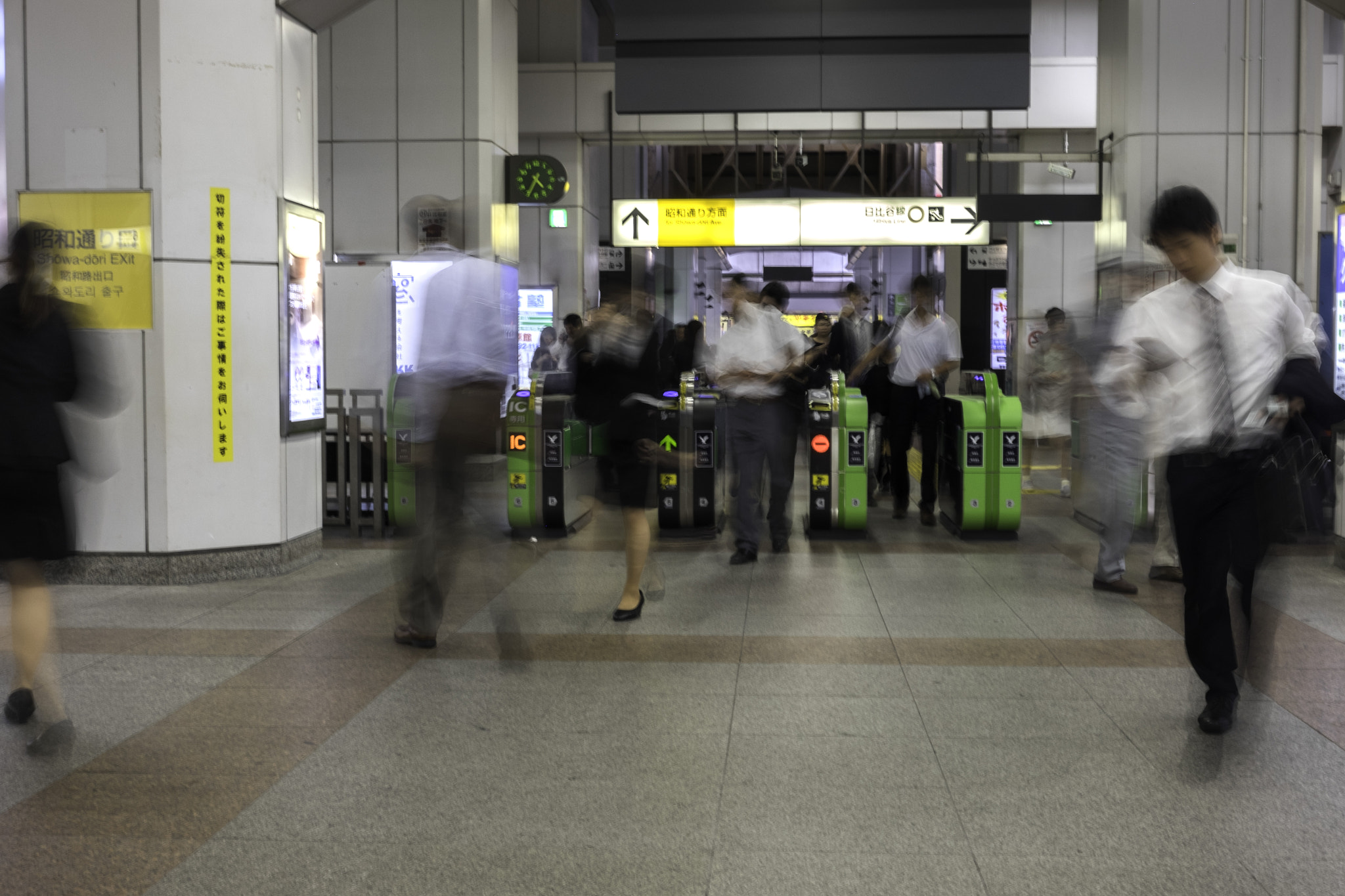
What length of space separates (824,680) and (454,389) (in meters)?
1.96

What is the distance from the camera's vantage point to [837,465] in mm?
8922

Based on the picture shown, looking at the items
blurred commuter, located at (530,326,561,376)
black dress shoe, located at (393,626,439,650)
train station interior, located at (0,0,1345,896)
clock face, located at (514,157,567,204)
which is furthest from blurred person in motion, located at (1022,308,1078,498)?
blurred commuter, located at (530,326,561,376)

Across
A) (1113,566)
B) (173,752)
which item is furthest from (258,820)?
(1113,566)

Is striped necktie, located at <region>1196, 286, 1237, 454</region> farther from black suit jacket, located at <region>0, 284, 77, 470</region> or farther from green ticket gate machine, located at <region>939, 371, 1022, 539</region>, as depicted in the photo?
green ticket gate machine, located at <region>939, 371, 1022, 539</region>

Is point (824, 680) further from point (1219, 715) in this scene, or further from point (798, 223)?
point (798, 223)

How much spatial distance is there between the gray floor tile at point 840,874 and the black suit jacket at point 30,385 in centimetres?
270

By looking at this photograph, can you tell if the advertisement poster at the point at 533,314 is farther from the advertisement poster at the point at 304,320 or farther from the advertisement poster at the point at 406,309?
the advertisement poster at the point at 304,320

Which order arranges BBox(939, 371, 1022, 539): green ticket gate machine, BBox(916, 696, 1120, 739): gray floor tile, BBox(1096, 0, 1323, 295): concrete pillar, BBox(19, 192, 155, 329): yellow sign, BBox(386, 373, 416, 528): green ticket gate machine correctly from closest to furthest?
BBox(916, 696, 1120, 739): gray floor tile → BBox(19, 192, 155, 329): yellow sign → BBox(386, 373, 416, 528): green ticket gate machine → BBox(939, 371, 1022, 539): green ticket gate machine → BBox(1096, 0, 1323, 295): concrete pillar

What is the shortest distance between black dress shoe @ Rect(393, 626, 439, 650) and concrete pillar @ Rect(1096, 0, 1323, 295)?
21.9 ft

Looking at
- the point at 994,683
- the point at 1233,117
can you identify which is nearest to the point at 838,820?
the point at 994,683

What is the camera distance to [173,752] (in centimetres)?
400

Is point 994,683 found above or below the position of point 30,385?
below

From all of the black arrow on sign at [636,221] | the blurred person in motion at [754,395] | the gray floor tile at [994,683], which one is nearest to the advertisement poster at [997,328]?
the black arrow on sign at [636,221]

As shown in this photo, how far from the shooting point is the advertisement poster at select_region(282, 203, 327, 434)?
7504 mm
